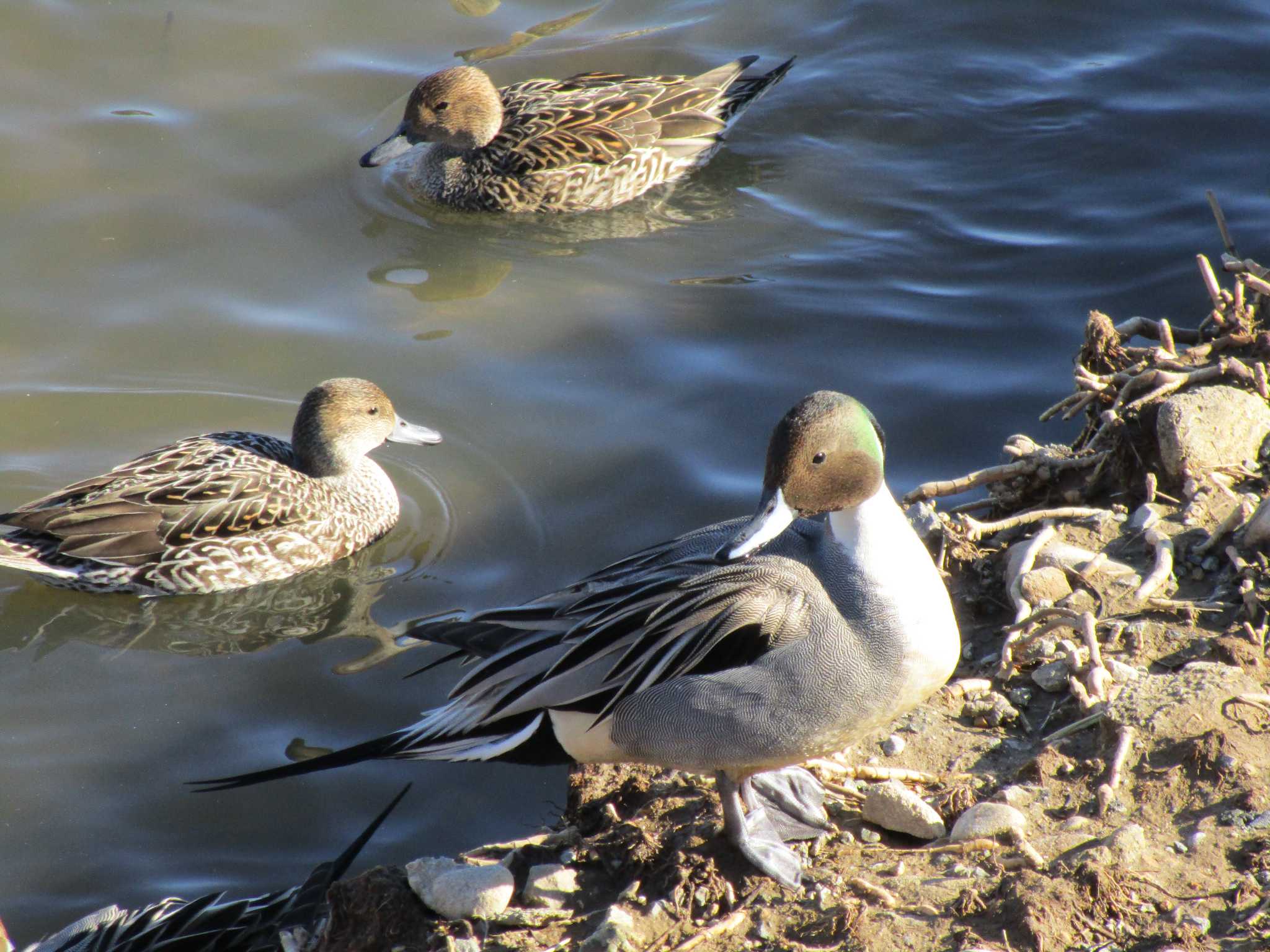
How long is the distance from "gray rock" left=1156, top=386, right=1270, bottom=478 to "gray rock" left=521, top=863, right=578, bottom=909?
240 centimetres

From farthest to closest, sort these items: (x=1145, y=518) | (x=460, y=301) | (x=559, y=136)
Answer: (x=559, y=136)
(x=460, y=301)
(x=1145, y=518)

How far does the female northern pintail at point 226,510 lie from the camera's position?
546 centimetres

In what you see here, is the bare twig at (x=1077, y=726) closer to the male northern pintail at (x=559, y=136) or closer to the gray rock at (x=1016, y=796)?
the gray rock at (x=1016, y=796)

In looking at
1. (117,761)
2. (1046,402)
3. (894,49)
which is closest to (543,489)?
(117,761)

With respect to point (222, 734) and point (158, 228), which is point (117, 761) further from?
point (158, 228)

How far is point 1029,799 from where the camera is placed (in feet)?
10.9

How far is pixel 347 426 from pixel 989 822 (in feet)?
11.8

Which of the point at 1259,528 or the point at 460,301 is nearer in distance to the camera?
the point at 1259,528

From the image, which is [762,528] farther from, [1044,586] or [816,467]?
[1044,586]

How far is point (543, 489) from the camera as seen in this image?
573cm

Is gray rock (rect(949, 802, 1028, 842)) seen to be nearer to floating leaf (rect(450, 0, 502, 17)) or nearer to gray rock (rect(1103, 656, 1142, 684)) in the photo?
gray rock (rect(1103, 656, 1142, 684))

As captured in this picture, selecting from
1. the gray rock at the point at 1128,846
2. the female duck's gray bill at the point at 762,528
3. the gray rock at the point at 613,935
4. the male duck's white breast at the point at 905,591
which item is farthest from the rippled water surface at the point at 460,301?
the gray rock at the point at 1128,846

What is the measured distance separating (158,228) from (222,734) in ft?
12.3

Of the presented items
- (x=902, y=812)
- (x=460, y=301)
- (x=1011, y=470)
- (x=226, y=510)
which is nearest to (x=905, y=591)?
(x=902, y=812)
